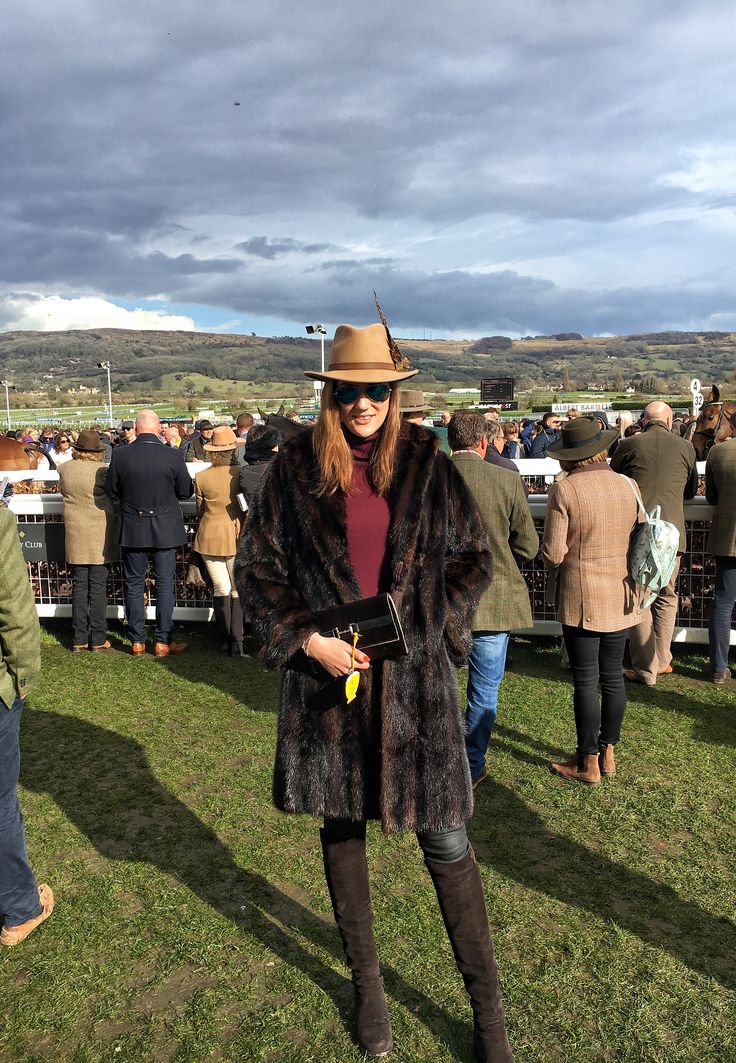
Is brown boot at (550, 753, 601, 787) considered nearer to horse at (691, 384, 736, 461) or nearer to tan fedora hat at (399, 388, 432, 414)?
tan fedora hat at (399, 388, 432, 414)

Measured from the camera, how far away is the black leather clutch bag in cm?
237

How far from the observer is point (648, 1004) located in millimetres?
2895

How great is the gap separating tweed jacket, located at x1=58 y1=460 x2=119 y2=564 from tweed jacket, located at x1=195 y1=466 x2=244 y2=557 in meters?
0.96

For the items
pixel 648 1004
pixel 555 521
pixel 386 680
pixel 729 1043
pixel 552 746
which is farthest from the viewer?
pixel 552 746

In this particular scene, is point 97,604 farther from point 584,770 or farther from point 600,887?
point 600,887

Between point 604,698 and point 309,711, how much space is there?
2722 millimetres

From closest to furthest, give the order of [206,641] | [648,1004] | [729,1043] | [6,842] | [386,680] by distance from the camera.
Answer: [386,680] → [729,1043] → [648,1004] → [6,842] → [206,641]

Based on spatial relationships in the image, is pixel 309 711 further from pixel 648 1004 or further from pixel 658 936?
pixel 658 936

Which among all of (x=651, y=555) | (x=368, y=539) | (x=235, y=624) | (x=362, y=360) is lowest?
(x=235, y=624)

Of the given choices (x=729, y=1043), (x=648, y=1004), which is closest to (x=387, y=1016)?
(x=648, y=1004)

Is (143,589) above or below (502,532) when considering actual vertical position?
below

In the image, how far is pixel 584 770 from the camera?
471 centimetres

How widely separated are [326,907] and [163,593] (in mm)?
4419

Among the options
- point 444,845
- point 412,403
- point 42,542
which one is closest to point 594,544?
point 412,403
